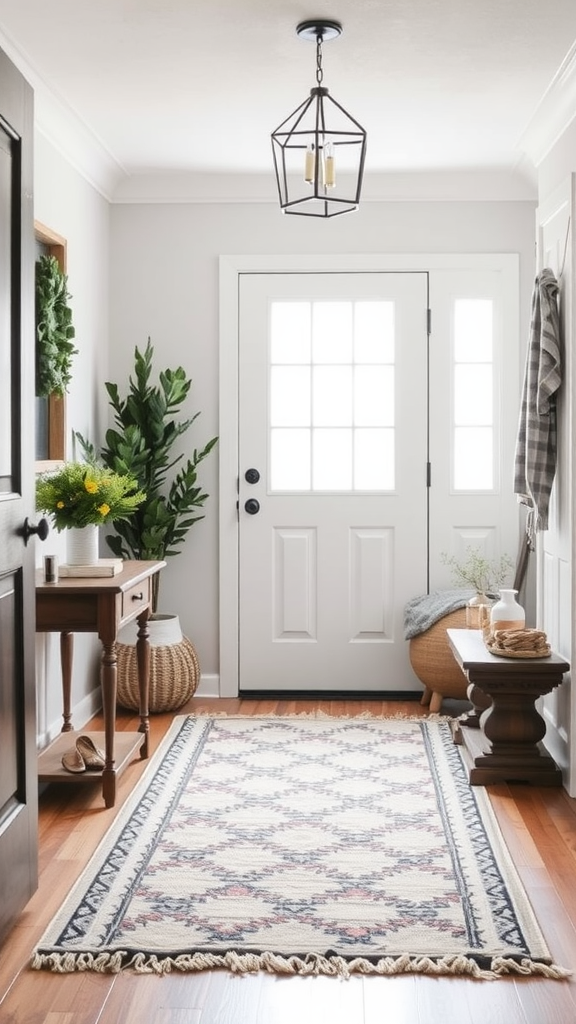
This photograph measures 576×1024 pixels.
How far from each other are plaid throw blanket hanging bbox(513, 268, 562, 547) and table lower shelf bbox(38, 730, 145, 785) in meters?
1.75

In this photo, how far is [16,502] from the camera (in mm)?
2695

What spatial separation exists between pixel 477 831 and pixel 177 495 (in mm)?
2372

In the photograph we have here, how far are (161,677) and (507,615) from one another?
1691 millimetres

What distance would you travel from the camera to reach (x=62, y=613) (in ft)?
11.8

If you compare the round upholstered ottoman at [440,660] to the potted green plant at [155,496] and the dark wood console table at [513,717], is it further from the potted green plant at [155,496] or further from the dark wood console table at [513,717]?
the potted green plant at [155,496]

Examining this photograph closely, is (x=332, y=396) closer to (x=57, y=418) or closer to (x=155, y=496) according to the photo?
(x=155, y=496)

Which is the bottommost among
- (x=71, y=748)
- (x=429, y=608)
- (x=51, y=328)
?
(x=71, y=748)

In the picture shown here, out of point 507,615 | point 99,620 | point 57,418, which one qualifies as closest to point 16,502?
point 99,620

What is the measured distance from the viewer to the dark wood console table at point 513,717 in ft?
12.5

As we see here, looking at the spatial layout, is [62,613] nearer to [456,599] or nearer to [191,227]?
[456,599]

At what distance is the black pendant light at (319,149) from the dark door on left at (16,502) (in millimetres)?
904

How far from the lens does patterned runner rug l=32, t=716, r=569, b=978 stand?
8.33 ft

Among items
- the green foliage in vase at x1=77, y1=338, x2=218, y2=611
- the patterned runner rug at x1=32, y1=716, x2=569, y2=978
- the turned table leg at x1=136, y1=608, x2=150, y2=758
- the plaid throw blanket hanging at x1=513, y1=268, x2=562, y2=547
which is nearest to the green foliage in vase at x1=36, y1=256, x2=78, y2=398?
the green foliage in vase at x1=77, y1=338, x2=218, y2=611

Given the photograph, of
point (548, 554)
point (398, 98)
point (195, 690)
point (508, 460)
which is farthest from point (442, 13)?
point (195, 690)
